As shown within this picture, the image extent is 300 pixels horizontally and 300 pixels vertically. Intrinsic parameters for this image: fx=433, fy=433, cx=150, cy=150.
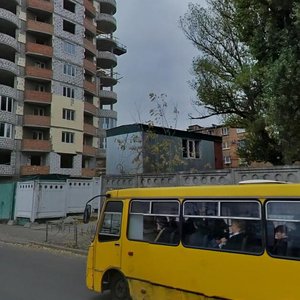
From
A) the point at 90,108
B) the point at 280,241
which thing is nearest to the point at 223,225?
the point at 280,241

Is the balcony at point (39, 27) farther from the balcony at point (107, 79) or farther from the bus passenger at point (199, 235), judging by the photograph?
the bus passenger at point (199, 235)

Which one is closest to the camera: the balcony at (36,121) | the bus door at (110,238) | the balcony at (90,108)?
the bus door at (110,238)

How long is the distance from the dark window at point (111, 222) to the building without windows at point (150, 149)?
1359cm

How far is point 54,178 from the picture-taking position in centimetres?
2731

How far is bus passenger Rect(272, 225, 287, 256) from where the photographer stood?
5628 millimetres

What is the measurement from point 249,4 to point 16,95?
36516 millimetres

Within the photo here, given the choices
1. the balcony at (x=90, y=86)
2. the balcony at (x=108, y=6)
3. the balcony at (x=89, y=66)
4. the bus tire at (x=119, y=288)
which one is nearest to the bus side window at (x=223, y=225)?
the bus tire at (x=119, y=288)

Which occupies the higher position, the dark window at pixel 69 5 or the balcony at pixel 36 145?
the dark window at pixel 69 5

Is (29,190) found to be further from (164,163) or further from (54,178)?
(164,163)

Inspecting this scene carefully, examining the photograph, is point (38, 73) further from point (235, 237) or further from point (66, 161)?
point (235, 237)

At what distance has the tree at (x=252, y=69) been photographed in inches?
533

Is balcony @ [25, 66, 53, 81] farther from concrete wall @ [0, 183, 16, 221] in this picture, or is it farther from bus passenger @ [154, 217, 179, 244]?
bus passenger @ [154, 217, 179, 244]

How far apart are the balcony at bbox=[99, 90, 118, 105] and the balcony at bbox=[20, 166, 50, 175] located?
17.7m

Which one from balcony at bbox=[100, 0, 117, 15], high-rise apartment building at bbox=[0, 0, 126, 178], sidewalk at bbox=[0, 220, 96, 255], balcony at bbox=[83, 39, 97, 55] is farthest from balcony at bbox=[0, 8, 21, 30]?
sidewalk at bbox=[0, 220, 96, 255]
